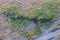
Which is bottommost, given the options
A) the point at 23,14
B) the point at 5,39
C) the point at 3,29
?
the point at 5,39

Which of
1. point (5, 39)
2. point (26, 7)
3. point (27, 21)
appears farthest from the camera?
point (26, 7)

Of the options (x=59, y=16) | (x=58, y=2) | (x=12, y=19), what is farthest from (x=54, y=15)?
(x=12, y=19)

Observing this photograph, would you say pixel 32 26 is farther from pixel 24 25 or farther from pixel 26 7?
pixel 26 7

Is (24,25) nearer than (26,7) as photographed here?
Yes

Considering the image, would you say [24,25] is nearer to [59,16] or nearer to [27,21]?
[27,21]

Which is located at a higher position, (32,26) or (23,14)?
(23,14)

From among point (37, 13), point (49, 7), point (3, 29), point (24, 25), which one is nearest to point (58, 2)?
point (49, 7)

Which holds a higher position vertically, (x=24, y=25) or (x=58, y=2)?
(x=58, y=2)

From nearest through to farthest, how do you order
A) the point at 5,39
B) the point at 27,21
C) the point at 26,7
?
the point at 5,39 → the point at 27,21 → the point at 26,7

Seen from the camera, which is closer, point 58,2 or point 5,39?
point 5,39
